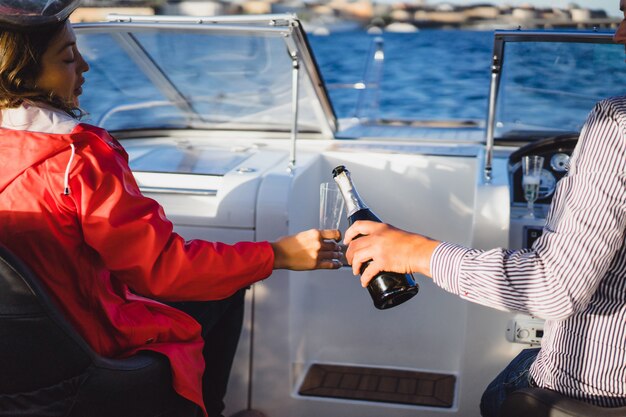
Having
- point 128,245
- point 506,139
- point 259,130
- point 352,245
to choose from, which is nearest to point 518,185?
point 506,139

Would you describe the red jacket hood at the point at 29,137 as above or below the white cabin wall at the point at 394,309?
above

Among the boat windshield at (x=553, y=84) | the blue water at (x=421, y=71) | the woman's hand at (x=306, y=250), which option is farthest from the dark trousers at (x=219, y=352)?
the blue water at (x=421, y=71)

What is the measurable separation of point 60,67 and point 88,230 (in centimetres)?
34

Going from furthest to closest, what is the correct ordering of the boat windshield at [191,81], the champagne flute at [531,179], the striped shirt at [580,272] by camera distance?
the boat windshield at [191,81] → the champagne flute at [531,179] → the striped shirt at [580,272]

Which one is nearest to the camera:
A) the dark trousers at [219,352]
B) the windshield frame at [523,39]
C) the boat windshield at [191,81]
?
the dark trousers at [219,352]

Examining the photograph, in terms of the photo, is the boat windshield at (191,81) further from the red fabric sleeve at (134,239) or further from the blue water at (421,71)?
the blue water at (421,71)

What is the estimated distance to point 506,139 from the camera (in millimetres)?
3363

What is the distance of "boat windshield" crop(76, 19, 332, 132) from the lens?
319 centimetres

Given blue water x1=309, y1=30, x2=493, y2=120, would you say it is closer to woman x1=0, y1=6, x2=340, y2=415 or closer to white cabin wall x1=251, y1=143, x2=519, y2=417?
white cabin wall x1=251, y1=143, x2=519, y2=417

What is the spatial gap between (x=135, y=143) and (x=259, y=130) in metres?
0.53

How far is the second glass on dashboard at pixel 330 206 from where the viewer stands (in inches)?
72.4

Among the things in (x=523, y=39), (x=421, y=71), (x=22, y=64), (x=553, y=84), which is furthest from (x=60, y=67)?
(x=421, y=71)

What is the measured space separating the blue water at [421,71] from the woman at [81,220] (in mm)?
12420

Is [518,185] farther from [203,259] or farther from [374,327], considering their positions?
[203,259]
